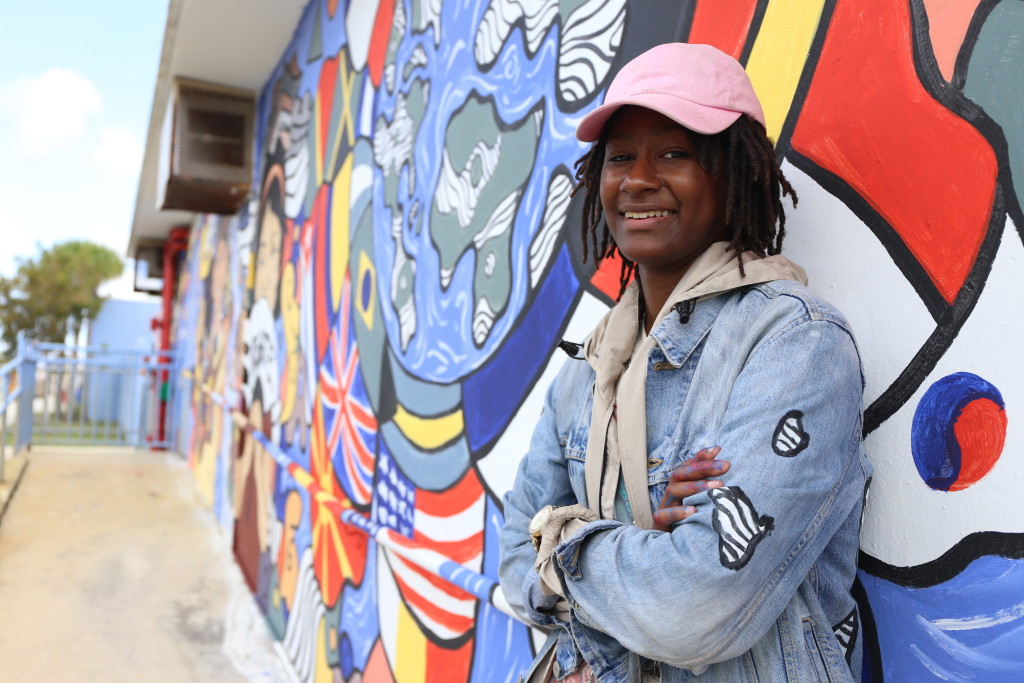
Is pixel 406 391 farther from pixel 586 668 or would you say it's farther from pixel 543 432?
pixel 586 668

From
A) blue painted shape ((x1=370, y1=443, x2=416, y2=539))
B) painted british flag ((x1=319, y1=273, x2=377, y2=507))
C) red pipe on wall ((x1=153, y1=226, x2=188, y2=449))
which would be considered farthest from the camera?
red pipe on wall ((x1=153, y1=226, x2=188, y2=449))

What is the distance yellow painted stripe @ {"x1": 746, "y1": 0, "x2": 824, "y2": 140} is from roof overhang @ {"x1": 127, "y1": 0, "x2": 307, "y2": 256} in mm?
4350

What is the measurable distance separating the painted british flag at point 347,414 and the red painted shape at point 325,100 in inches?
43.0

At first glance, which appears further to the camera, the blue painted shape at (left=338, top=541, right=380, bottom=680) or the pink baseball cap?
the blue painted shape at (left=338, top=541, right=380, bottom=680)

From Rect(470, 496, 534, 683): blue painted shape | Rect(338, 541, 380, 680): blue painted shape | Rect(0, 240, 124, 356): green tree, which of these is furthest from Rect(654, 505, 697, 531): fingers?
Rect(0, 240, 124, 356): green tree

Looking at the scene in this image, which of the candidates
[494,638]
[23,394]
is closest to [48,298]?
[23,394]

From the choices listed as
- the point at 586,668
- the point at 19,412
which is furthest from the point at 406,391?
the point at 19,412

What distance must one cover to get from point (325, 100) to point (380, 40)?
1.07 meters

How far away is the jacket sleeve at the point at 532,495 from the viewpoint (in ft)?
4.75

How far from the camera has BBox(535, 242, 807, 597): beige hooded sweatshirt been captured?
1.19 metres

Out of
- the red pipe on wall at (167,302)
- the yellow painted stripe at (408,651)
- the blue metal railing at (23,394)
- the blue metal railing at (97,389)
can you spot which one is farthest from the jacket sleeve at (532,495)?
the red pipe on wall at (167,302)

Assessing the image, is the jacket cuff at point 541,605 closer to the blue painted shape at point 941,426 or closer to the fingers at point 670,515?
the fingers at point 670,515

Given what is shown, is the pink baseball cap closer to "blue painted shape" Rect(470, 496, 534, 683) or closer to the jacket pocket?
the jacket pocket

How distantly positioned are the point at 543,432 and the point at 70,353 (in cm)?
1229
